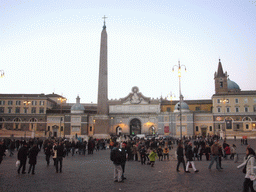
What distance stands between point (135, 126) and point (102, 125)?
18.4m

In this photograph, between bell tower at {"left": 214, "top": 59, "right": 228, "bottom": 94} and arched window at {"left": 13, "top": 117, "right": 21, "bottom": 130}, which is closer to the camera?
arched window at {"left": 13, "top": 117, "right": 21, "bottom": 130}

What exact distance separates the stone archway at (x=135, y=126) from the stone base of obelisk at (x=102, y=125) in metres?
16.3

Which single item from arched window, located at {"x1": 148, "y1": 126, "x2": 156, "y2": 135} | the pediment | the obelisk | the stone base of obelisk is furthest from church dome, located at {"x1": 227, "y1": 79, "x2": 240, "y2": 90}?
the obelisk

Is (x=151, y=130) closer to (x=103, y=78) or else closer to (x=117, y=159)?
(x=103, y=78)

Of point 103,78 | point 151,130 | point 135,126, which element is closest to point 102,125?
point 103,78

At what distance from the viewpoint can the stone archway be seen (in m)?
62.9

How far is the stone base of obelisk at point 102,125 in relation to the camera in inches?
1766

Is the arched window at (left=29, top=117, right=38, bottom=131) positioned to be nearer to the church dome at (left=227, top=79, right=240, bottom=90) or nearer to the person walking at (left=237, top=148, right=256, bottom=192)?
the church dome at (left=227, top=79, right=240, bottom=90)

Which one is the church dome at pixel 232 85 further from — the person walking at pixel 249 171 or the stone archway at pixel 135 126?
the person walking at pixel 249 171

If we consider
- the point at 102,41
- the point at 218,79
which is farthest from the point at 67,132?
the point at 218,79

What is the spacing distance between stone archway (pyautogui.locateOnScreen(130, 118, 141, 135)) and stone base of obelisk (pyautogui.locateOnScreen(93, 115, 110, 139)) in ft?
53.3

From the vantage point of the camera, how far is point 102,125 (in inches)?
1812

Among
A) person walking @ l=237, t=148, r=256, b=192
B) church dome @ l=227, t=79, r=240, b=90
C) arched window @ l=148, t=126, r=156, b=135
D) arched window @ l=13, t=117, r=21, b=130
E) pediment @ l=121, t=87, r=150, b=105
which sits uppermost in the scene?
church dome @ l=227, t=79, r=240, b=90

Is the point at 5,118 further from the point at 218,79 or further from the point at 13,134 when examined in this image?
the point at 218,79
